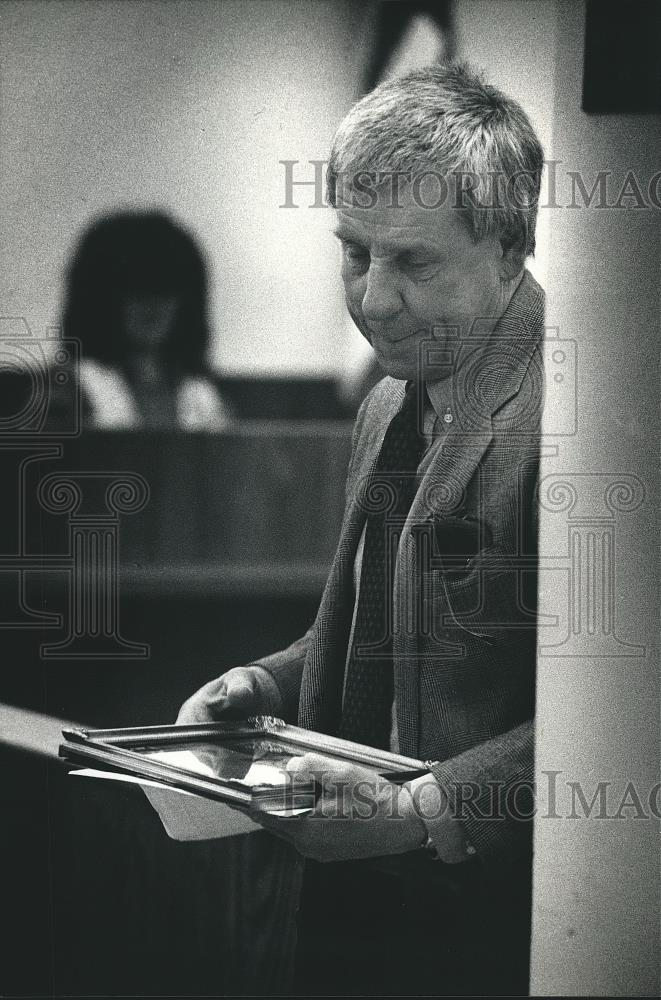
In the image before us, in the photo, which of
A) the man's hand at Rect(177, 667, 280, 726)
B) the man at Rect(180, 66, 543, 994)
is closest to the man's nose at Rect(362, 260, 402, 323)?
the man at Rect(180, 66, 543, 994)

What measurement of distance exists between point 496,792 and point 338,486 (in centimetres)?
84

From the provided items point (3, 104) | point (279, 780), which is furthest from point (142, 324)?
point (279, 780)

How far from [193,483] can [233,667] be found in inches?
18.7

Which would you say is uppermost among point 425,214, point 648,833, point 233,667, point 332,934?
point 425,214

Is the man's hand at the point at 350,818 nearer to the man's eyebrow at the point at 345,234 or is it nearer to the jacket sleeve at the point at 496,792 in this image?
the jacket sleeve at the point at 496,792

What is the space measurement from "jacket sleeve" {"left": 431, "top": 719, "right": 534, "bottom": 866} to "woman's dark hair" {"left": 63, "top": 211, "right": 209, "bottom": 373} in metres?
1.18

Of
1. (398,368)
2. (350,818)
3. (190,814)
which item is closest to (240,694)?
(190,814)

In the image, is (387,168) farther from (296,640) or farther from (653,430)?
(296,640)

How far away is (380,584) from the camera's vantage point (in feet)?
10.9

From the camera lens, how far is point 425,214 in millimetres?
3148

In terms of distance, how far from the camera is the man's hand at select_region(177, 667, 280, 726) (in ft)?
11.1

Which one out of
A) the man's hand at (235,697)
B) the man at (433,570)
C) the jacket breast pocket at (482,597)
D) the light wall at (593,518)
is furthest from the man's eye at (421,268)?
the man's hand at (235,697)
